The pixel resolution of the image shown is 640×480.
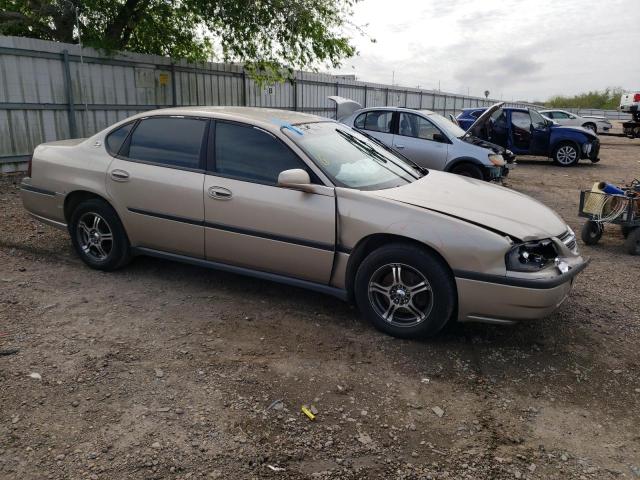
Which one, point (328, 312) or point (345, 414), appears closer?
point (345, 414)

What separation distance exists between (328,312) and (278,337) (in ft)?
2.00

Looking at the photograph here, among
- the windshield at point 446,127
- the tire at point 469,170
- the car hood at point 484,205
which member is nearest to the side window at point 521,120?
the windshield at point 446,127

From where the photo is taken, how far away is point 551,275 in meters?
3.58

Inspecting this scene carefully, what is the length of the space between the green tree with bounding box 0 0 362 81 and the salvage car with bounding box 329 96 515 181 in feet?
8.71

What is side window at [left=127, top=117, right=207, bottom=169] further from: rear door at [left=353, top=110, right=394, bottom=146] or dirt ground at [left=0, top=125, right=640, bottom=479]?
rear door at [left=353, top=110, right=394, bottom=146]

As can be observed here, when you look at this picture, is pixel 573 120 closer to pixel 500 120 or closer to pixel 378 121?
pixel 500 120

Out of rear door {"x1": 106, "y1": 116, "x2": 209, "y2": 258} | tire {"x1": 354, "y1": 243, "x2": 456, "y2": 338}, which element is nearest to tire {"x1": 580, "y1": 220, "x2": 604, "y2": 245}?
tire {"x1": 354, "y1": 243, "x2": 456, "y2": 338}

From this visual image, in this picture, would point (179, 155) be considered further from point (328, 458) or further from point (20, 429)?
point (328, 458)

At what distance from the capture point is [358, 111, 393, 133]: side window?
10.2 m

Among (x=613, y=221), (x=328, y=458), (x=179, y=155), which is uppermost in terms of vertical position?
(x=179, y=155)

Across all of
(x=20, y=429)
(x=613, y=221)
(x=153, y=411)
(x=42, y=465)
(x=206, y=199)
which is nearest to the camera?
(x=42, y=465)

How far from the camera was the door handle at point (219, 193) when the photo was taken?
4285 millimetres

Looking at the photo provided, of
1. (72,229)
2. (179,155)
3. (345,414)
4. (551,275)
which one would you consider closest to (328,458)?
(345,414)

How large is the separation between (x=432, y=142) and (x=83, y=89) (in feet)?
22.1
